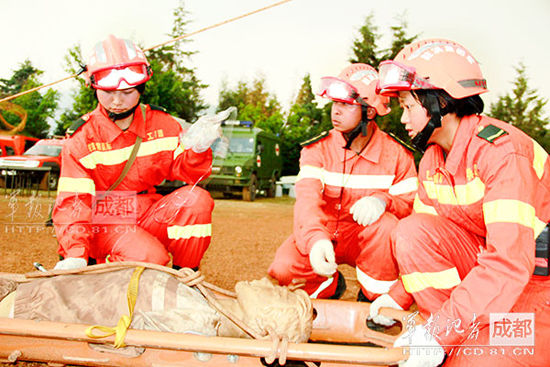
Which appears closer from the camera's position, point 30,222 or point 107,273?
point 107,273

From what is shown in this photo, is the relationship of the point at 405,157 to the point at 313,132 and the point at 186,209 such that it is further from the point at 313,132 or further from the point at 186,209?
the point at 313,132

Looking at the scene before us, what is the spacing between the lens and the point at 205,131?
9.58 feet

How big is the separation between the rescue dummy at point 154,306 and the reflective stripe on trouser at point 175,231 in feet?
2.82

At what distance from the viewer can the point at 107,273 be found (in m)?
2.09

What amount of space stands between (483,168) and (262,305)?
3.74 feet

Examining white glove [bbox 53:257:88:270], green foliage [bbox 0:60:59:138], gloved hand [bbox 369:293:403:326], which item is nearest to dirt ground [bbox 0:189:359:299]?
gloved hand [bbox 369:293:403:326]

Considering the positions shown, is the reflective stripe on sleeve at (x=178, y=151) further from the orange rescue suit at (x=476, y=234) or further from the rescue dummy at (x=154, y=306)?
the orange rescue suit at (x=476, y=234)

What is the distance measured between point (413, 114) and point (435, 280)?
2.66ft

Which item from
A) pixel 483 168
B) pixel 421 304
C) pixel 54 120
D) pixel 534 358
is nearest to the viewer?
pixel 534 358

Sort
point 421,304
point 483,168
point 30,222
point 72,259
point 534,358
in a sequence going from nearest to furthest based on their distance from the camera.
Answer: point 534,358
point 483,168
point 421,304
point 72,259
point 30,222

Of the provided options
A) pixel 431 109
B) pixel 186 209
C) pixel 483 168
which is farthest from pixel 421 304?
pixel 186 209

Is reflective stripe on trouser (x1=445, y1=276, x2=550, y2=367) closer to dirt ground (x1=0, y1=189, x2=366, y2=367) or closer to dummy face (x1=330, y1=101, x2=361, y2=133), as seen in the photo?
dummy face (x1=330, y1=101, x2=361, y2=133)

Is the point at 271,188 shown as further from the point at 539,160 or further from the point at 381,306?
the point at 539,160

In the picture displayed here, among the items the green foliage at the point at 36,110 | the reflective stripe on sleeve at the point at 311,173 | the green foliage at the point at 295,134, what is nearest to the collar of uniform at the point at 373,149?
the reflective stripe on sleeve at the point at 311,173
